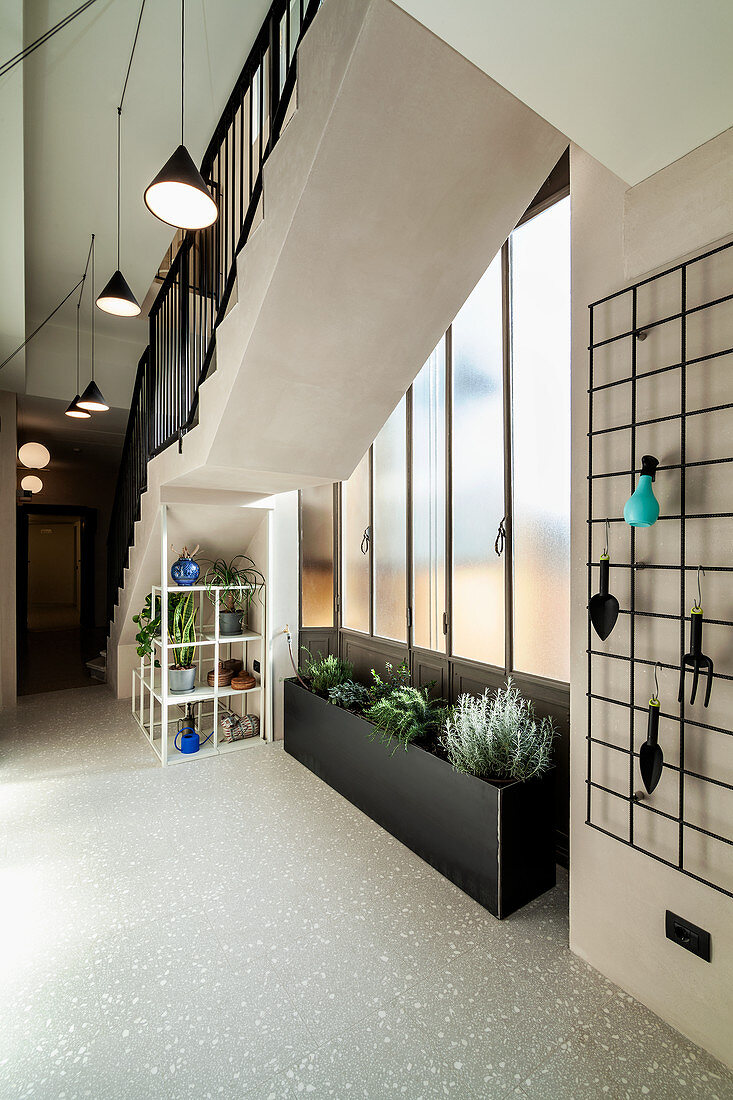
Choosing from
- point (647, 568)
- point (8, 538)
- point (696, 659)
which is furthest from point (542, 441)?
point (8, 538)

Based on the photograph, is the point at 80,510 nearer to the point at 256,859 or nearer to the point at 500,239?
the point at 256,859

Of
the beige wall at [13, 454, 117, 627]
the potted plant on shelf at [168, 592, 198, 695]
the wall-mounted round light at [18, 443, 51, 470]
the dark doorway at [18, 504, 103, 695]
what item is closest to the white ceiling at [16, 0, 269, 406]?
the wall-mounted round light at [18, 443, 51, 470]

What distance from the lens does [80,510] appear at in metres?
9.28

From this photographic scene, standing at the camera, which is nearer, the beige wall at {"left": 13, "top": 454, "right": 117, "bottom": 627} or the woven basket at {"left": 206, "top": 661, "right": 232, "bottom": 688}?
the woven basket at {"left": 206, "top": 661, "right": 232, "bottom": 688}

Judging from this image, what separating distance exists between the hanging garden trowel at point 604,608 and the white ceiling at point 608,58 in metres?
1.14

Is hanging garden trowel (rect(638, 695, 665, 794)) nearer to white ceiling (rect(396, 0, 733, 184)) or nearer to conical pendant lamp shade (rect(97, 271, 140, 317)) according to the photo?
white ceiling (rect(396, 0, 733, 184))

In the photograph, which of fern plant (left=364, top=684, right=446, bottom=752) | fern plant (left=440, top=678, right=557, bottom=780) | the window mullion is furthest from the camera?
the window mullion

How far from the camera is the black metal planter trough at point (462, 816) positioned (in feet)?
6.70

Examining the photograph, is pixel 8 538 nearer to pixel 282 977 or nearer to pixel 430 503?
pixel 430 503

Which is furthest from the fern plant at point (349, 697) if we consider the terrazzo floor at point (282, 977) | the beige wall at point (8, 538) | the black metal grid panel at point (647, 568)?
the beige wall at point (8, 538)

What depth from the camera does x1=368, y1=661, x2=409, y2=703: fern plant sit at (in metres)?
3.08

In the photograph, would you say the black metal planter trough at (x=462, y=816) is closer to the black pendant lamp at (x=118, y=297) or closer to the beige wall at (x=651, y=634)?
the beige wall at (x=651, y=634)

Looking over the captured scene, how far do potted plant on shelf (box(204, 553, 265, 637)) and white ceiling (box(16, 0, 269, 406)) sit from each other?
8.87 feet

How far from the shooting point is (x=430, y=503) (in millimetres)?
3221
